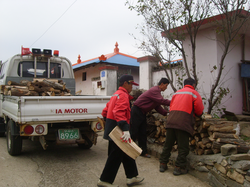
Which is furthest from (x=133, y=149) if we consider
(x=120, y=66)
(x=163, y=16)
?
(x=120, y=66)

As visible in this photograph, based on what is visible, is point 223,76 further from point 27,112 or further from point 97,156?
point 27,112

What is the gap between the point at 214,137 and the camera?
379cm

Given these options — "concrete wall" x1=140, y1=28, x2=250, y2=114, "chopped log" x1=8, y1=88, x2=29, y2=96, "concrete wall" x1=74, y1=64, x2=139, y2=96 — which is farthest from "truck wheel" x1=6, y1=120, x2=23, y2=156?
"concrete wall" x1=74, y1=64, x2=139, y2=96

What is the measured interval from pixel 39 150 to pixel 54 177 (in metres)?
1.98

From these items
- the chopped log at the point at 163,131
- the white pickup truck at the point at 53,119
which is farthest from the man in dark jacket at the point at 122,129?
the chopped log at the point at 163,131

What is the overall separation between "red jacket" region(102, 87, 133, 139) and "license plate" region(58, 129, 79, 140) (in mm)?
1497

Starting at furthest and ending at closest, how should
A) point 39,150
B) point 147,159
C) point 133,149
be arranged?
1. point 39,150
2. point 147,159
3. point 133,149

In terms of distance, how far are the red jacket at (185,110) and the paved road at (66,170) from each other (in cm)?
90

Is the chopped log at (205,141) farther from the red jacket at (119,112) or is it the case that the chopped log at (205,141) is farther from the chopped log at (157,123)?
the red jacket at (119,112)

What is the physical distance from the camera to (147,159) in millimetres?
5000

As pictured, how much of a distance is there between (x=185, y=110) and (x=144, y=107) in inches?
46.6

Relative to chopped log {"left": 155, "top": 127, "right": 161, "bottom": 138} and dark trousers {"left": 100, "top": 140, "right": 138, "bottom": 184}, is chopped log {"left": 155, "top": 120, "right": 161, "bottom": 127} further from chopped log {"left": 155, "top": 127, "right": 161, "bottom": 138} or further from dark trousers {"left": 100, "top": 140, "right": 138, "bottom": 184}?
dark trousers {"left": 100, "top": 140, "right": 138, "bottom": 184}

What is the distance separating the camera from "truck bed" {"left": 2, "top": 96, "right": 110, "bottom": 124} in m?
4.28

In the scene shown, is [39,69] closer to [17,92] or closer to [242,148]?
[17,92]
